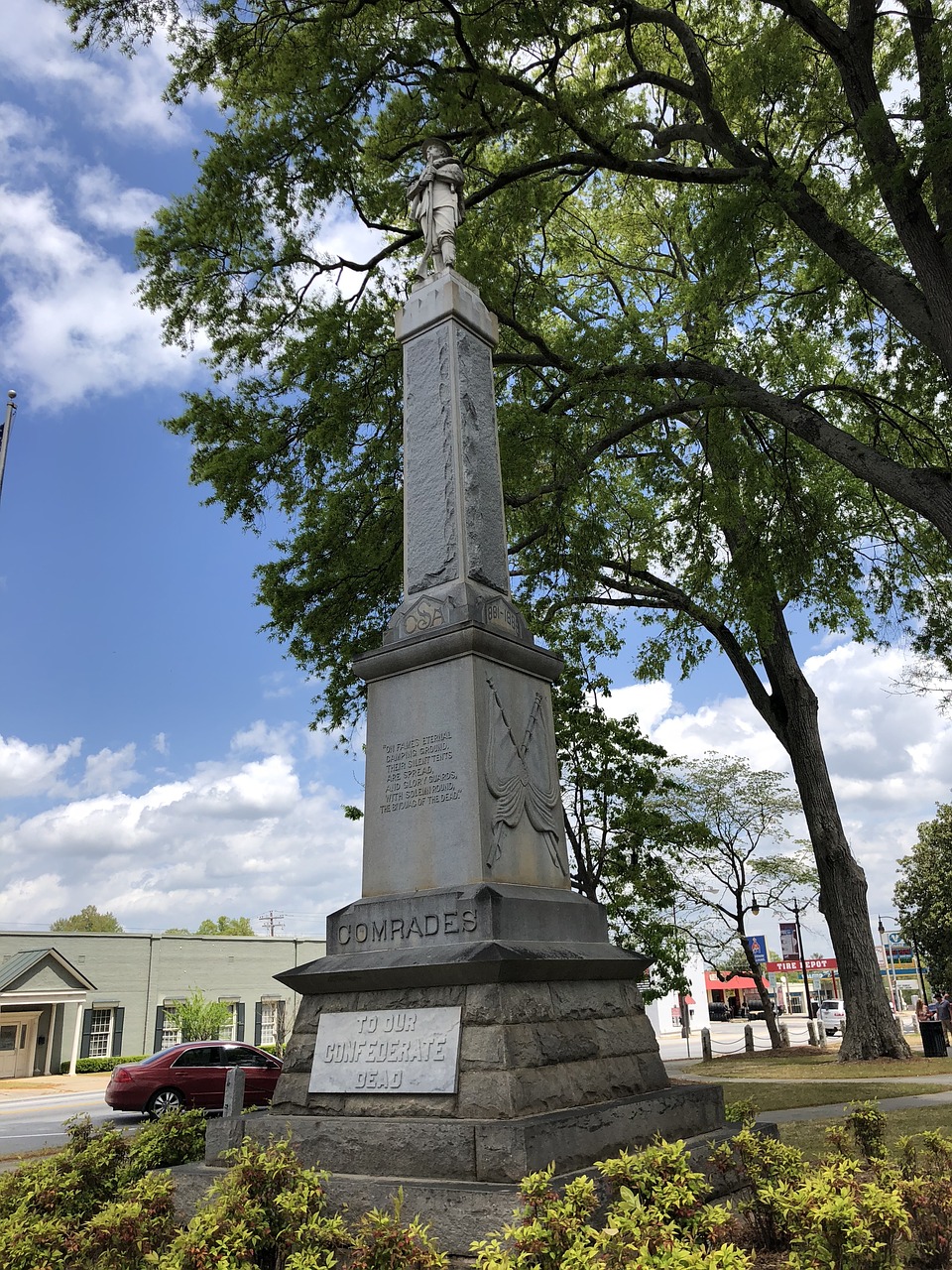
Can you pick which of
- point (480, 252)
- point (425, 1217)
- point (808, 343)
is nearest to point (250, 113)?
point (480, 252)

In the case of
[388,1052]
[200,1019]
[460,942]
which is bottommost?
[200,1019]

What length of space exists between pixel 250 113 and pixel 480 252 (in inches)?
172

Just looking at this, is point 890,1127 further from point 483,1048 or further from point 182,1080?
point 182,1080

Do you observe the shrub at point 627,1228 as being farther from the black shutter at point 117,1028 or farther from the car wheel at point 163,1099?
the black shutter at point 117,1028

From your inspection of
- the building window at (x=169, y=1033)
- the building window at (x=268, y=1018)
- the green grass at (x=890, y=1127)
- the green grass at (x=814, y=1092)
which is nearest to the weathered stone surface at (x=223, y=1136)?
the green grass at (x=890, y=1127)

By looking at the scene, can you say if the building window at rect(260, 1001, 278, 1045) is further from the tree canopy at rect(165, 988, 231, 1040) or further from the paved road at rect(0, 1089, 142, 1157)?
the paved road at rect(0, 1089, 142, 1157)

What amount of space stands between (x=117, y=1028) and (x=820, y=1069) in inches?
1205

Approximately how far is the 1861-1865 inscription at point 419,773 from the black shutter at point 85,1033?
122 ft

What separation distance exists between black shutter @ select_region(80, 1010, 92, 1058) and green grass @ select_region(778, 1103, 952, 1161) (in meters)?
35.3

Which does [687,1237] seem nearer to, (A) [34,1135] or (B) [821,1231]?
(B) [821,1231]

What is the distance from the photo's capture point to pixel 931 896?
4181 cm

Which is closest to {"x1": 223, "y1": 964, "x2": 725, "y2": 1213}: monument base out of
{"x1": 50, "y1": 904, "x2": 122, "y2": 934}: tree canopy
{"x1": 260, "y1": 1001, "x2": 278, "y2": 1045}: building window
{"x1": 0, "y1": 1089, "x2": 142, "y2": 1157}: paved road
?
{"x1": 0, "y1": 1089, "x2": 142, "y2": 1157}: paved road

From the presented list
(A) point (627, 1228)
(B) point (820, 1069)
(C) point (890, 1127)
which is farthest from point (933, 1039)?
(A) point (627, 1228)

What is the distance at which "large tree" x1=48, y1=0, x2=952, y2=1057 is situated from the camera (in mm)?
12164
